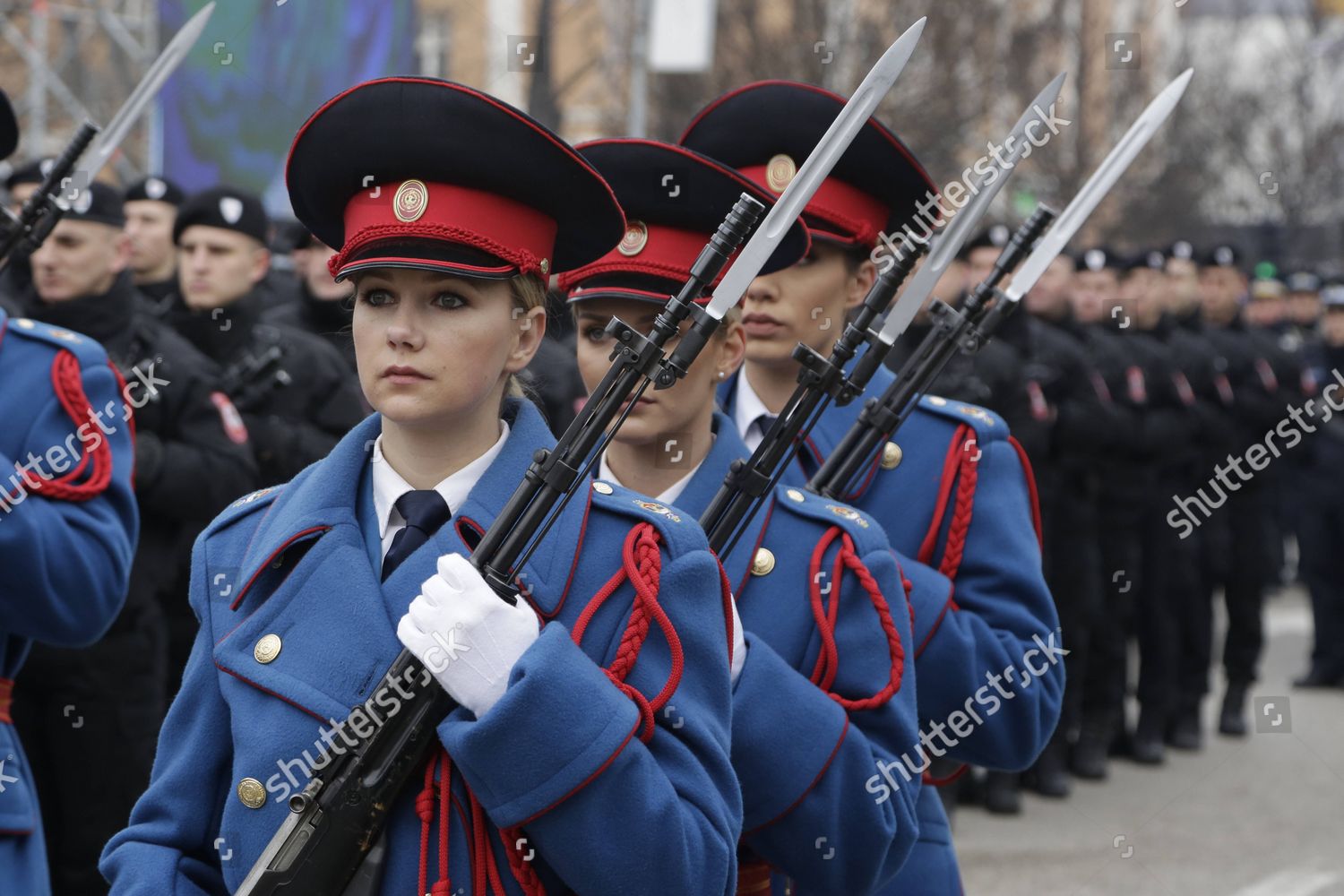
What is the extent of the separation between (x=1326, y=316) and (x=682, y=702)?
12.5m

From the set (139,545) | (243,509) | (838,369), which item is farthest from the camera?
(139,545)

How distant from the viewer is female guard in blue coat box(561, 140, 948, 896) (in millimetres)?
3213

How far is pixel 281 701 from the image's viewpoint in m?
2.74

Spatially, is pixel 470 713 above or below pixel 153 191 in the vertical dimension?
above

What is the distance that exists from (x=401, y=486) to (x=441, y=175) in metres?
0.46

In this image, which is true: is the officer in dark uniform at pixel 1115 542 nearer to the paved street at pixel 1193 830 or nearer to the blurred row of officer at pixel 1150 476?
the blurred row of officer at pixel 1150 476

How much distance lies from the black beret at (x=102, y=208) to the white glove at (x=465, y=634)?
413cm

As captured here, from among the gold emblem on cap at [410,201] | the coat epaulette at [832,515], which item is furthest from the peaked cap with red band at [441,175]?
the coat epaulette at [832,515]

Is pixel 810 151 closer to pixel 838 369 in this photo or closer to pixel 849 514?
pixel 838 369

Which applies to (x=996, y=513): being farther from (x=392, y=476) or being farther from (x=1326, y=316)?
(x=1326, y=316)

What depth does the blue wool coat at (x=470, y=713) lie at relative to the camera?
260cm

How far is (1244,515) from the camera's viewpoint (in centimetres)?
1139
